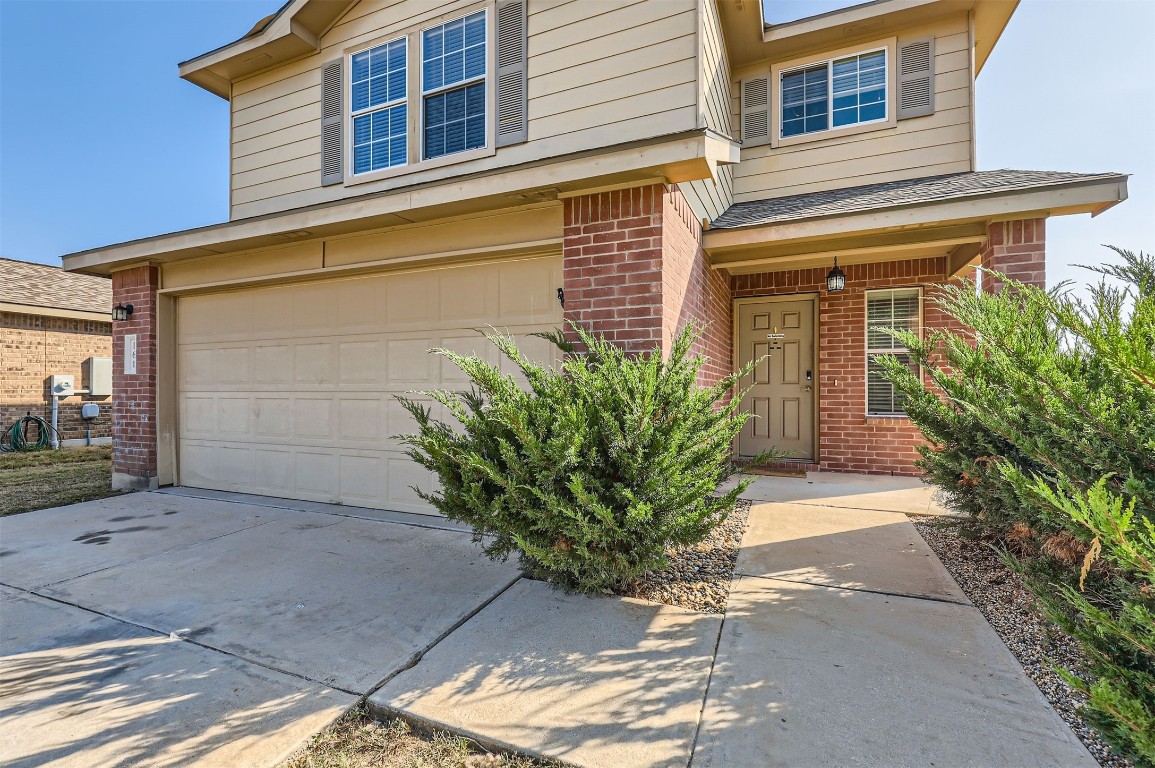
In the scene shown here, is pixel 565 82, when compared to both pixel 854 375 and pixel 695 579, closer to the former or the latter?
pixel 695 579

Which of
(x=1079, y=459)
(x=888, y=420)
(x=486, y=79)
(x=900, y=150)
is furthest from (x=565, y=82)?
(x=888, y=420)

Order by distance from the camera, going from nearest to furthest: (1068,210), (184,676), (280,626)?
1. (184,676)
2. (280,626)
3. (1068,210)

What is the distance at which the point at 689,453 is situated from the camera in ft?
9.92

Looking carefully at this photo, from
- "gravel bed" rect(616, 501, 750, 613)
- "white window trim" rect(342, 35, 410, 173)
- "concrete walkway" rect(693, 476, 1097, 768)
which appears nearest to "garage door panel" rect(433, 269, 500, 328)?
"white window trim" rect(342, 35, 410, 173)

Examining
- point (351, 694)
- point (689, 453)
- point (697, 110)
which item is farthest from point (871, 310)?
point (351, 694)

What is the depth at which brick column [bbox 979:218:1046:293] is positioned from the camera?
4.40 metres

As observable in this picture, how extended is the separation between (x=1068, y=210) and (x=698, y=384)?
321cm

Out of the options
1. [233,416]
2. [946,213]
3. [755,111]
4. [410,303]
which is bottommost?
[233,416]

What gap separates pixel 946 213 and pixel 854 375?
253 centimetres

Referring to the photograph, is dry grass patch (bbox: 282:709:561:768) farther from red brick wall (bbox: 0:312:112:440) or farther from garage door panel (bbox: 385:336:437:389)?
red brick wall (bbox: 0:312:112:440)

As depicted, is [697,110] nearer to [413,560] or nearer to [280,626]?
[413,560]

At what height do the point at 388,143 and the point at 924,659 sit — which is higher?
the point at 388,143

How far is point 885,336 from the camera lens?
6.55 meters

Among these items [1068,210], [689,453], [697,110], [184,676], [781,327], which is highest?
[697,110]
